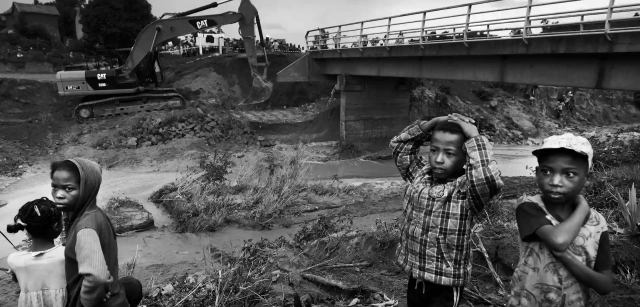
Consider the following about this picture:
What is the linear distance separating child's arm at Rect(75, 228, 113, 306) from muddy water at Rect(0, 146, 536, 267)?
3616 mm

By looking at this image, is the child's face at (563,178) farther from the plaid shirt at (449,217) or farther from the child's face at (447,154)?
the child's face at (447,154)

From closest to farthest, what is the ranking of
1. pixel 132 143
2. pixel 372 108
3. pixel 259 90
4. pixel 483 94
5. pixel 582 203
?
1. pixel 582 203
2. pixel 132 143
3. pixel 372 108
4. pixel 259 90
5. pixel 483 94

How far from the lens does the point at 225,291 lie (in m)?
4.05

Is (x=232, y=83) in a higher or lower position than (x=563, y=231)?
higher

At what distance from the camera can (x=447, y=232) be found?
254 cm

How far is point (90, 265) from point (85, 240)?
0.14 meters

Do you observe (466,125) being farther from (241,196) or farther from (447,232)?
(241,196)

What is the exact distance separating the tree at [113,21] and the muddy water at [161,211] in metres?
16.1

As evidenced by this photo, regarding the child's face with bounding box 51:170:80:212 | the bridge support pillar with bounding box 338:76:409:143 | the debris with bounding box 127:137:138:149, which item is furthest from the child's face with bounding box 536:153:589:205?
the bridge support pillar with bounding box 338:76:409:143

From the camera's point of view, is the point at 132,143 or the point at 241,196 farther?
the point at 132,143

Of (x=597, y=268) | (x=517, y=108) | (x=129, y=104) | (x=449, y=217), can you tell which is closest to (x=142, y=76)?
(x=129, y=104)

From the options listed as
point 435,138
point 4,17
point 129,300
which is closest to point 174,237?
point 129,300

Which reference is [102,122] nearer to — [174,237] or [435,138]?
[174,237]

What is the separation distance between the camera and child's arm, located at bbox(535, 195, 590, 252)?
2.00 meters
